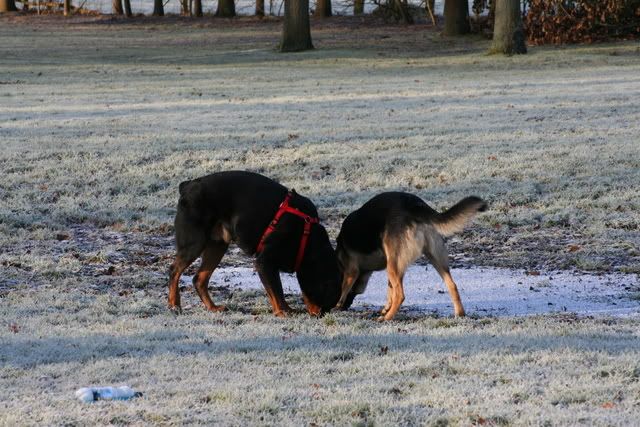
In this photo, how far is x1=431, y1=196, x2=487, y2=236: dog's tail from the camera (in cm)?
791

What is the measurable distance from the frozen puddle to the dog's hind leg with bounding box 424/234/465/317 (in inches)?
12.6

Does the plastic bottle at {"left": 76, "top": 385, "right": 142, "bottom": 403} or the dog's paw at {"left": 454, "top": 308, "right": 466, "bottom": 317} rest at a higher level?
the plastic bottle at {"left": 76, "top": 385, "right": 142, "bottom": 403}

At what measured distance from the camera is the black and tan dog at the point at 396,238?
26.2ft

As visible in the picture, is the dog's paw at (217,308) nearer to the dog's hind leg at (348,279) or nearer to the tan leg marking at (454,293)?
the dog's hind leg at (348,279)

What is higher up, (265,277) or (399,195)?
(399,195)

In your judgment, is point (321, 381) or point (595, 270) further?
point (595, 270)

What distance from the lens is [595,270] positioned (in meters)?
9.85

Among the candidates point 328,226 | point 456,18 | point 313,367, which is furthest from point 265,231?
point 456,18

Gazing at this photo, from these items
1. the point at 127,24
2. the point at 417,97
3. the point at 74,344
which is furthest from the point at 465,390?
the point at 127,24

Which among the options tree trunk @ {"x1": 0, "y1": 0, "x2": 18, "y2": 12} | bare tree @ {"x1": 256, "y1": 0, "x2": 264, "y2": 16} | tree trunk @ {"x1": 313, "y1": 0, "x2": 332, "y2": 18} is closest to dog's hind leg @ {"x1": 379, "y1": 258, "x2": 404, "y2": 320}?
tree trunk @ {"x1": 313, "y1": 0, "x2": 332, "y2": 18}

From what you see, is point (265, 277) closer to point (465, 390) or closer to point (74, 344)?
point (74, 344)

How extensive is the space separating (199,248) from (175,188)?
17.6ft

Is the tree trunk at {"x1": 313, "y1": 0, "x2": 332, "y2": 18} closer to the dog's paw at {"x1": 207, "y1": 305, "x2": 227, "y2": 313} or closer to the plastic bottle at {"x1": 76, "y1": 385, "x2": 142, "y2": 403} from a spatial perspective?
the dog's paw at {"x1": 207, "y1": 305, "x2": 227, "y2": 313}

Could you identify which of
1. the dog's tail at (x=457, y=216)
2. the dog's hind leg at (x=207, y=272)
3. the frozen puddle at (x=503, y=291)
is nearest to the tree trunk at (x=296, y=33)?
the frozen puddle at (x=503, y=291)
